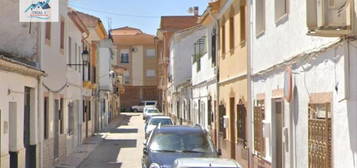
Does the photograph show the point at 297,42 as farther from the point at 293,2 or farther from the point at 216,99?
the point at 216,99

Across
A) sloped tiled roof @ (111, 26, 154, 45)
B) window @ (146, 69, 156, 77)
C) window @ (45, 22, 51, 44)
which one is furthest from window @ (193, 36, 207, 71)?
sloped tiled roof @ (111, 26, 154, 45)

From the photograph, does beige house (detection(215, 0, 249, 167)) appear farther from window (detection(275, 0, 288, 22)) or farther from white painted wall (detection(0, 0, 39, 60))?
white painted wall (detection(0, 0, 39, 60))

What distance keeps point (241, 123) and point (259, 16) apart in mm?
3616

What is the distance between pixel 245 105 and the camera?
52.6 feet

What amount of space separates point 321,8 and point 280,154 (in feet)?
18.8

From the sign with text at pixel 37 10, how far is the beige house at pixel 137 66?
238 feet

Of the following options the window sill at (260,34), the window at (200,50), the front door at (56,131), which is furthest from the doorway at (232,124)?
the window at (200,50)

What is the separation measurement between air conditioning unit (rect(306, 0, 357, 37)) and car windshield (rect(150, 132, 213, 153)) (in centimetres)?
714

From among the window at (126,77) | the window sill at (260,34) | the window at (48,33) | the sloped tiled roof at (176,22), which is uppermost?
the sloped tiled roof at (176,22)

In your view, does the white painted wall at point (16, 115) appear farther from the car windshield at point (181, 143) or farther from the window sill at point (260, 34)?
the window sill at point (260, 34)

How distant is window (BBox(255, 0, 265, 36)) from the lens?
1425 cm

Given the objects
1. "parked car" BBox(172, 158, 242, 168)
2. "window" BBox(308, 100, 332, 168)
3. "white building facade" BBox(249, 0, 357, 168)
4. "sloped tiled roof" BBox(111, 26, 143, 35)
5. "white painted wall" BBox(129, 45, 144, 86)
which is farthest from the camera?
"sloped tiled roof" BBox(111, 26, 143, 35)

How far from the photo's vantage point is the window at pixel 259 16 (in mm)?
14250

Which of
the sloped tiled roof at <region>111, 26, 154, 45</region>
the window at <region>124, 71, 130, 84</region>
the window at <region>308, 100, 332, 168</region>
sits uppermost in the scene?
the sloped tiled roof at <region>111, 26, 154, 45</region>
